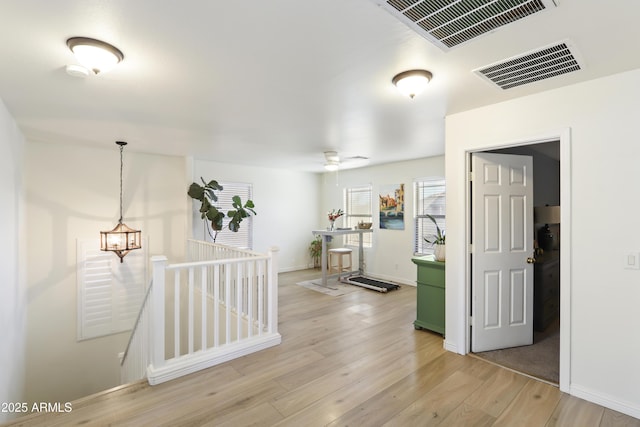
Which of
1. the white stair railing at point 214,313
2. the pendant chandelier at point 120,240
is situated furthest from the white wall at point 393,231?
the pendant chandelier at point 120,240

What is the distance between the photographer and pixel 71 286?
15.0 feet

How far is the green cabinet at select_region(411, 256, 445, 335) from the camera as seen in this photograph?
3518mm

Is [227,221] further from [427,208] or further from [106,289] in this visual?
[427,208]

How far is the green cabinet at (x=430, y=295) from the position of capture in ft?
11.5

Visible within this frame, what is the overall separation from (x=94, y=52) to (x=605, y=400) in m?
4.21

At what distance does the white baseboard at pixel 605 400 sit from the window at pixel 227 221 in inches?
224

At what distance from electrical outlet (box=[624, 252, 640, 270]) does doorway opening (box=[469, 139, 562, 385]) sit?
421mm

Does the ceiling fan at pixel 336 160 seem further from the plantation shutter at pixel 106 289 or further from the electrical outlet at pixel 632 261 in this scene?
the electrical outlet at pixel 632 261

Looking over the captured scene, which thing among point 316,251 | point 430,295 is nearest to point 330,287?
point 316,251

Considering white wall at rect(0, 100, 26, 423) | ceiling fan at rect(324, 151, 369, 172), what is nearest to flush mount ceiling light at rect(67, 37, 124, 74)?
white wall at rect(0, 100, 26, 423)

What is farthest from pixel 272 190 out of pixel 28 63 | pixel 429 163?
pixel 28 63

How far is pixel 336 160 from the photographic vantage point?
205 inches

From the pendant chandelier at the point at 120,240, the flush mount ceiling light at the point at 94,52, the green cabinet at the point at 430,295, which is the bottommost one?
the green cabinet at the point at 430,295

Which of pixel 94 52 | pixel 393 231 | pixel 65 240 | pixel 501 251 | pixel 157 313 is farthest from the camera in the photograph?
pixel 393 231
